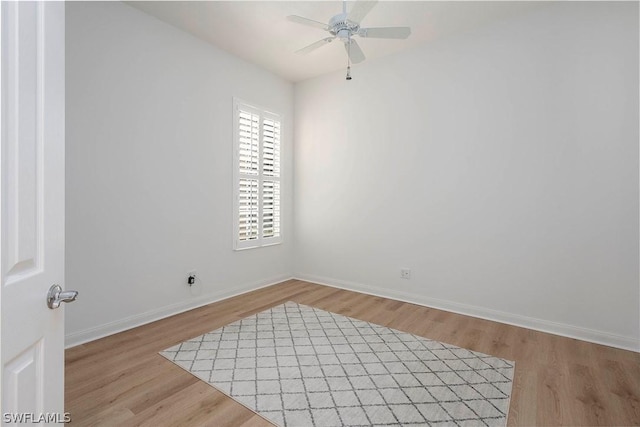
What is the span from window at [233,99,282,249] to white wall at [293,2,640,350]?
726 millimetres

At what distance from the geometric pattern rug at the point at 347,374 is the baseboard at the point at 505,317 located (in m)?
0.89

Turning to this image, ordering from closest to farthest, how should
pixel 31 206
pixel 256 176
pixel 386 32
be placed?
pixel 31 206 < pixel 386 32 < pixel 256 176

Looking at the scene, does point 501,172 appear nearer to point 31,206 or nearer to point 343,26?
point 343,26

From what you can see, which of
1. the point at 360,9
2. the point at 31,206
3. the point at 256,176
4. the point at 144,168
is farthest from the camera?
the point at 256,176

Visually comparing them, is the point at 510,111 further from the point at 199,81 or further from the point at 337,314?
the point at 199,81

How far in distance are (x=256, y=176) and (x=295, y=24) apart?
1843 millimetres

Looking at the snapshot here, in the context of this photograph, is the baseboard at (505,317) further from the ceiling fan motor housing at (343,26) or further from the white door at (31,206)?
the white door at (31,206)

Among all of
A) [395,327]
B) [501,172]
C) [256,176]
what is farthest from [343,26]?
[395,327]

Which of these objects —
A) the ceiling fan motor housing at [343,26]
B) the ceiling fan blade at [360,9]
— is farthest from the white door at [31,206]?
the ceiling fan motor housing at [343,26]

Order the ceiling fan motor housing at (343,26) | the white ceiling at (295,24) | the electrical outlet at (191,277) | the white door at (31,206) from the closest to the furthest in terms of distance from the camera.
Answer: the white door at (31,206) → the ceiling fan motor housing at (343,26) → the white ceiling at (295,24) → the electrical outlet at (191,277)

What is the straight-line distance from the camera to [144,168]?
3.11m

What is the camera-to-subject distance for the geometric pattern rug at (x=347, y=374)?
1.85 metres

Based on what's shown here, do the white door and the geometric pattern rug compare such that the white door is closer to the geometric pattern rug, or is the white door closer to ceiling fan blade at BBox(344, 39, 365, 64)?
the geometric pattern rug

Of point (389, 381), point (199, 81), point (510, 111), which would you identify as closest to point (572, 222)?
point (510, 111)
